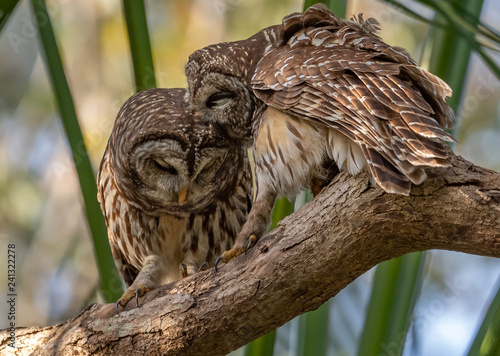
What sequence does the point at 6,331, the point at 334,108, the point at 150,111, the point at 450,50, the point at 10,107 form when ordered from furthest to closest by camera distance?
the point at 10,107
the point at 150,111
the point at 450,50
the point at 6,331
the point at 334,108

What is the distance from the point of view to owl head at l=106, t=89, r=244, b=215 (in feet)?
9.12

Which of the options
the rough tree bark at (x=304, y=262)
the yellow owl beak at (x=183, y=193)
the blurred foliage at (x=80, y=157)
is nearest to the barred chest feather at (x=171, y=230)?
the yellow owl beak at (x=183, y=193)

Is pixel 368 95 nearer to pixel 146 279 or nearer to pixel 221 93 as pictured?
pixel 221 93

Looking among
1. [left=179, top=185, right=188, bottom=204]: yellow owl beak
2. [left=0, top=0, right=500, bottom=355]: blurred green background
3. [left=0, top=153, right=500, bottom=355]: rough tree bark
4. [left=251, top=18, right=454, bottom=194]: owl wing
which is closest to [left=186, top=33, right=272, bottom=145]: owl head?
[left=251, top=18, right=454, bottom=194]: owl wing

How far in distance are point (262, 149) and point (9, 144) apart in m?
4.48

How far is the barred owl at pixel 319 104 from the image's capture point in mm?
1751

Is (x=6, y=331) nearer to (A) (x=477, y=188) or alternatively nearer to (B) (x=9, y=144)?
(A) (x=477, y=188)

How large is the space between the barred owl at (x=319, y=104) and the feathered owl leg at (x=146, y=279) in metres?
0.48

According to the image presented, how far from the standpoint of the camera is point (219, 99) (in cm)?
277

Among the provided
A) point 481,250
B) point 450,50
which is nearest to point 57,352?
point 481,250

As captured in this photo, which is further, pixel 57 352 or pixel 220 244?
pixel 220 244

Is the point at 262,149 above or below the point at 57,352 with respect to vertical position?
above

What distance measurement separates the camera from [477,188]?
169 cm

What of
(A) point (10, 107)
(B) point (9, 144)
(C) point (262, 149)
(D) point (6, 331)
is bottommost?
(D) point (6, 331)
